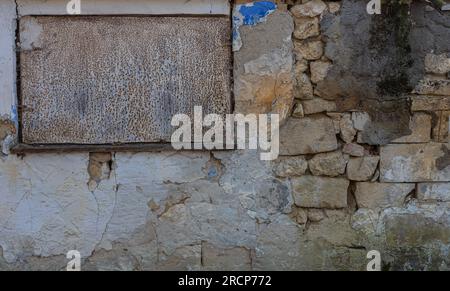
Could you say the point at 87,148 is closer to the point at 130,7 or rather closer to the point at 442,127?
the point at 130,7

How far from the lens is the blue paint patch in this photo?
3236mm

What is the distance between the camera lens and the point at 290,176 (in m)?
3.33

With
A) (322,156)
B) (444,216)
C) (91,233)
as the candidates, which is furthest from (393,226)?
(91,233)

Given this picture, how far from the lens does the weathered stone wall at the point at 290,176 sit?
128 inches

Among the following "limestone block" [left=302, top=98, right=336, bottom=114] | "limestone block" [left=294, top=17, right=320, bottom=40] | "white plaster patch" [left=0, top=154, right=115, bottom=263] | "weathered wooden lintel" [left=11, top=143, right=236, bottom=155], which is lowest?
"white plaster patch" [left=0, top=154, right=115, bottom=263]

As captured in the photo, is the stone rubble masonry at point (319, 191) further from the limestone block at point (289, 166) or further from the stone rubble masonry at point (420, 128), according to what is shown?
the stone rubble masonry at point (420, 128)

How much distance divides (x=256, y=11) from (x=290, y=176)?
1.02 metres

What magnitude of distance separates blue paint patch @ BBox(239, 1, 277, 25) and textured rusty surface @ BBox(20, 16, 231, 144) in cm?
14

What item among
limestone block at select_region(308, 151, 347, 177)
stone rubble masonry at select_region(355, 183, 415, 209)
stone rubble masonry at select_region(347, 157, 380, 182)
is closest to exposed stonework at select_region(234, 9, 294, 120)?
limestone block at select_region(308, 151, 347, 177)

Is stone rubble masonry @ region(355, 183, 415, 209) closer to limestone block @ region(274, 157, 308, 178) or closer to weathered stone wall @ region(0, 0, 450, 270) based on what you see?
weathered stone wall @ region(0, 0, 450, 270)

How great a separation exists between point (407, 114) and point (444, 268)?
0.99 metres

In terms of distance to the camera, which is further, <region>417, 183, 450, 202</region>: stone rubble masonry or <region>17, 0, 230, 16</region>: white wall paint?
<region>417, 183, 450, 202</region>: stone rubble masonry

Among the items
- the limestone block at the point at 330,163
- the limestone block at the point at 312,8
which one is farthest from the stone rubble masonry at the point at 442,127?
the limestone block at the point at 312,8

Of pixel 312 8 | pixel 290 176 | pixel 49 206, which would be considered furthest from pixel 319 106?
pixel 49 206
